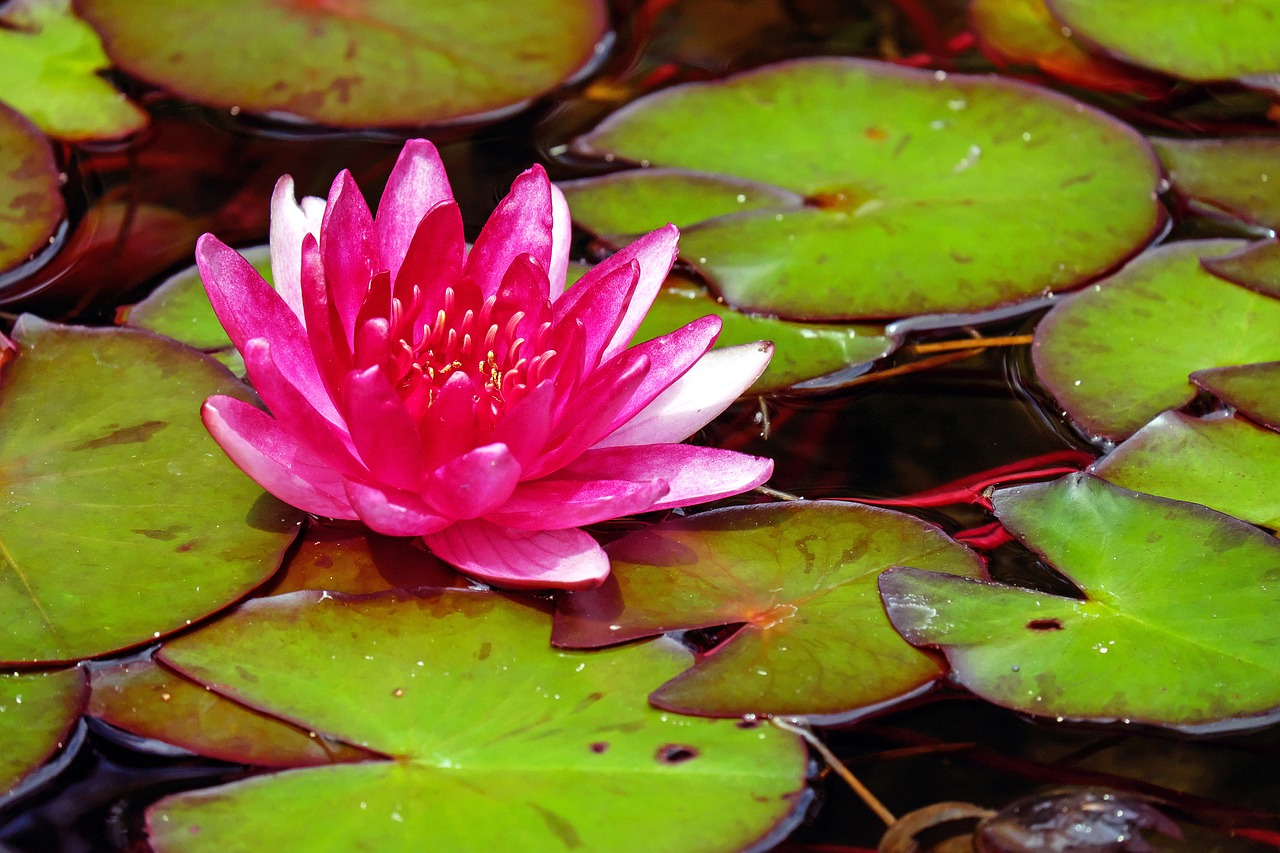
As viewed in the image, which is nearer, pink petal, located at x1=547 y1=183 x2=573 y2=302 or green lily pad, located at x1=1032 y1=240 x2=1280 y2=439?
pink petal, located at x1=547 y1=183 x2=573 y2=302

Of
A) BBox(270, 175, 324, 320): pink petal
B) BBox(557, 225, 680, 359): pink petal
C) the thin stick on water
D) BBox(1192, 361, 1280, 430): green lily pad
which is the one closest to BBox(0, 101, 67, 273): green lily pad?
BBox(270, 175, 324, 320): pink petal

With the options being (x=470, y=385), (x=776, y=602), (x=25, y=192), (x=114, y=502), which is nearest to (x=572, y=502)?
(x=470, y=385)

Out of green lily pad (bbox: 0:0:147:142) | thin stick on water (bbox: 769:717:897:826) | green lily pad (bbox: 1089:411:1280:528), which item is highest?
green lily pad (bbox: 0:0:147:142)

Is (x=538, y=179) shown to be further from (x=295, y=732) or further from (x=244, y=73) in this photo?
(x=244, y=73)

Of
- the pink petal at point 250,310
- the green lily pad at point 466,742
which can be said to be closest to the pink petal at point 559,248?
the pink petal at point 250,310

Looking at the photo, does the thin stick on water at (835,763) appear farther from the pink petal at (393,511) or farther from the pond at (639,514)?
the pink petal at (393,511)

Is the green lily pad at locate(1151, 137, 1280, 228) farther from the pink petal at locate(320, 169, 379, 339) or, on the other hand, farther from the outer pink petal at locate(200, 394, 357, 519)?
the outer pink petal at locate(200, 394, 357, 519)

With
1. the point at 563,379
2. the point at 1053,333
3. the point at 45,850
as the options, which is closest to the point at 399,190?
the point at 563,379
